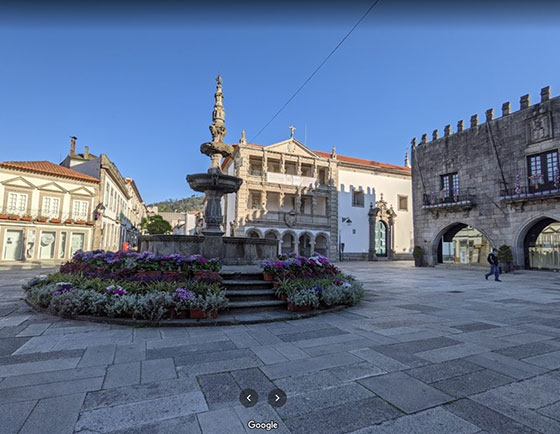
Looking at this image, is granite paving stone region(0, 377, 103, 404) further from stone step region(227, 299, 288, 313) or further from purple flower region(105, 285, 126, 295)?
stone step region(227, 299, 288, 313)

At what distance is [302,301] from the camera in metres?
6.07

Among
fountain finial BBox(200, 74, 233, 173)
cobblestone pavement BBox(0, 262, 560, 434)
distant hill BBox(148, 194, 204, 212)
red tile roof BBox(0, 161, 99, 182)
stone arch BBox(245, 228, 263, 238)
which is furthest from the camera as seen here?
distant hill BBox(148, 194, 204, 212)

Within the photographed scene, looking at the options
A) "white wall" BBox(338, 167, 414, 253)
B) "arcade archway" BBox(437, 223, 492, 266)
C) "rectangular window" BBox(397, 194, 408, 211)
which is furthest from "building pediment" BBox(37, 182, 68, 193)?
"rectangular window" BBox(397, 194, 408, 211)

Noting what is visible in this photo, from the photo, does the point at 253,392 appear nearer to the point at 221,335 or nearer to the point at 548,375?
the point at 221,335

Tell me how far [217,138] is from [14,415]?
32.7 feet

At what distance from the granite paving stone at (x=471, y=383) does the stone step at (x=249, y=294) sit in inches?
154

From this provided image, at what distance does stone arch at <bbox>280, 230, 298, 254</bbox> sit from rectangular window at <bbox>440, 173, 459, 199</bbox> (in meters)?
14.0

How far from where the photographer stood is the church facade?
3050cm

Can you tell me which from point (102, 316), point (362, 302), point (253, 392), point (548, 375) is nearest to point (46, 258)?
point (102, 316)

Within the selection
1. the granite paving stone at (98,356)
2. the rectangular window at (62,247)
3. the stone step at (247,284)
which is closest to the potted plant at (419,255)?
the stone step at (247,284)

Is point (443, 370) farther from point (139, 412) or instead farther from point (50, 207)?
point (50, 207)

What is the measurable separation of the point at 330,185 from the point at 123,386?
31748 mm

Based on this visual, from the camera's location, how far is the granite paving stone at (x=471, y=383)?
2932 millimetres

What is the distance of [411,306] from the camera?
721 cm
